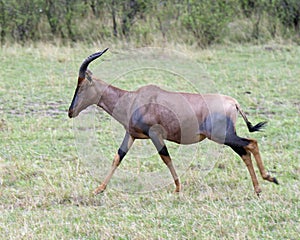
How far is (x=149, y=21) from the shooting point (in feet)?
55.7

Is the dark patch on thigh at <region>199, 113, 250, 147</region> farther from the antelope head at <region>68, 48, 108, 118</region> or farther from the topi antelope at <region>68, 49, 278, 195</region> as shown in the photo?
the antelope head at <region>68, 48, 108, 118</region>

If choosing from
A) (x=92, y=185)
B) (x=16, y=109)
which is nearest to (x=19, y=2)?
(x=16, y=109)

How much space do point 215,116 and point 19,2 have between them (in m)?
11.1

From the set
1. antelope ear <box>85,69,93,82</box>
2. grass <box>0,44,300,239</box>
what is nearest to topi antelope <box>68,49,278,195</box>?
antelope ear <box>85,69,93,82</box>

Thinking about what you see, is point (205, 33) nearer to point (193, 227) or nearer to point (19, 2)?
point (19, 2)

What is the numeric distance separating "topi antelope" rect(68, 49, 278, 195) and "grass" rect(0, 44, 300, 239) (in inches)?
12.8

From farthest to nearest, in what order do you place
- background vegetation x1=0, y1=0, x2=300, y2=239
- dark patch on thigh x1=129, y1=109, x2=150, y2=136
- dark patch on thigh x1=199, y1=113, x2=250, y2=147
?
dark patch on thigh x1=129, y1=109, x2=150, y2=136 < dark patch on thigh x1=199, y1=113, x2=250, y2=147 < background vegetation x1=0, y1=0, x2=300, y2=239

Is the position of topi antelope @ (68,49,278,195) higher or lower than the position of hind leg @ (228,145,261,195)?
higher

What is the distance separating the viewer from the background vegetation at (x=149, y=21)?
16.4 meters

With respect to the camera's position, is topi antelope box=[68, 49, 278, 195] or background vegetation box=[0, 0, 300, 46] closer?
topi antelope box=[68, 49, 278, 195]

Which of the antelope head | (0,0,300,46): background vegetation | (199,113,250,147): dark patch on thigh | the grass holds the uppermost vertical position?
the antelope head

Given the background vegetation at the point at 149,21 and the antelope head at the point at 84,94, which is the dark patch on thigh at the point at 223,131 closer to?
the antelope head at the point at 84,94

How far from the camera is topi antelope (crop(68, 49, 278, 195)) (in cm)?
653

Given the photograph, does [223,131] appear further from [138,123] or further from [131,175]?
→ [131,175]
